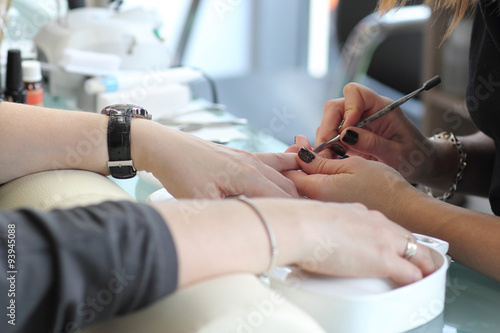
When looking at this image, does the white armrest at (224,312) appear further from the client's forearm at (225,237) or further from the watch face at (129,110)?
the watch face at (129,110)

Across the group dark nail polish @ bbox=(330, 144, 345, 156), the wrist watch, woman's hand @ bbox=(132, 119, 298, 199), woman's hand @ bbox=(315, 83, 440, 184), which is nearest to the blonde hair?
woman's hand @ bbox=(315, 83, 440, 184)

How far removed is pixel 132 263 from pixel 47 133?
39 centimetres

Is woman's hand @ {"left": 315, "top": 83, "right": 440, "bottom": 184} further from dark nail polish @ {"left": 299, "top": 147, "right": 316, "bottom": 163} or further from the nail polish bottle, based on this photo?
the nail polish bottle

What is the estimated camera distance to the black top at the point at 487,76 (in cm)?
88

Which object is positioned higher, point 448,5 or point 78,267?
point 448,5

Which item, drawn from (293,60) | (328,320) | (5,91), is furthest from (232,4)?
(328,320)

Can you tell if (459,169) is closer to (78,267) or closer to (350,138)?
(350,138)

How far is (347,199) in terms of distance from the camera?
31.2 inches

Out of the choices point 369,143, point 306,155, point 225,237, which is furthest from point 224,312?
point 369,143

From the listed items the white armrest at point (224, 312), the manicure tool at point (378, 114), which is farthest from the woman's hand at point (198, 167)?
the white armrest at point (224, 312)

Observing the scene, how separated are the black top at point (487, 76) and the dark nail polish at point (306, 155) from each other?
284 millimetres

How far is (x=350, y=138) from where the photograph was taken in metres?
0.94

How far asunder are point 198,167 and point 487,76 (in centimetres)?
50

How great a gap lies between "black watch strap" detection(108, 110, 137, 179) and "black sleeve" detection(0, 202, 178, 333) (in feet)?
1.07
